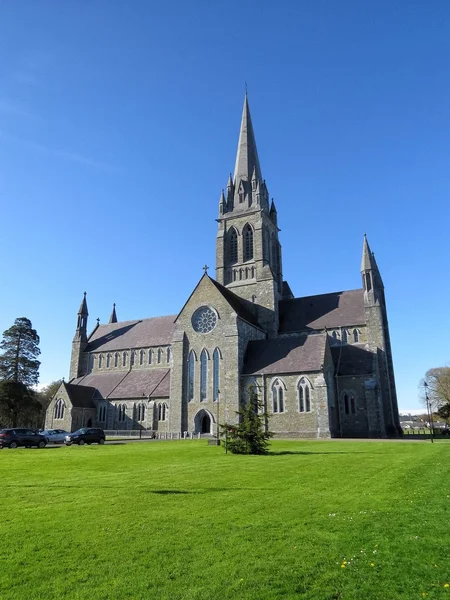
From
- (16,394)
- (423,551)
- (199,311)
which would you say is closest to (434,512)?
(423,551)

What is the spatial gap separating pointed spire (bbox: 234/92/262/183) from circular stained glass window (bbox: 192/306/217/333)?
76.6ft

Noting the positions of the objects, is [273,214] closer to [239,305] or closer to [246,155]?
[246,155]

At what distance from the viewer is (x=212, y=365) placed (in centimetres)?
4759

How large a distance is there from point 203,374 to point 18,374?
30154 mm

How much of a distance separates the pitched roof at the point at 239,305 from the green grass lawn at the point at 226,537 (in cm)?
3446

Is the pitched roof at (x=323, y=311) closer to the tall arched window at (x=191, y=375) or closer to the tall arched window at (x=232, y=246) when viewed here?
the tall arched window at (x=232, y=246)

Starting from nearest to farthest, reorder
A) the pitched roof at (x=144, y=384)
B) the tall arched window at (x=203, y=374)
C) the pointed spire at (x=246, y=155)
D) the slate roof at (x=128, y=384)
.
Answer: the tall arched window at (x=203, y=374) → the pitched roof at (x=144, y=384) → the slate roof at (x=128, y=384) → the pointed spire at (x=246, y=155)

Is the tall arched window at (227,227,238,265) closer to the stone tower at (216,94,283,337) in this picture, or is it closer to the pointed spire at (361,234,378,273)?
the stone tower at (216,94,283,337)

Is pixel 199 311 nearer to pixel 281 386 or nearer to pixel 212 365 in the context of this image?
pixel 212 365

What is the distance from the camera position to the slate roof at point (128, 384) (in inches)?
2120

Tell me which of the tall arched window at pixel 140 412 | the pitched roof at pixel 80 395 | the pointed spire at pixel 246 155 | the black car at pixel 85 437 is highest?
the pointed spire at pixel 246 155

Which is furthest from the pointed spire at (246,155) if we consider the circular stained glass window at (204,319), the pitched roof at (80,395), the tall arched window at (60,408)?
the tall arched window at (60,408)

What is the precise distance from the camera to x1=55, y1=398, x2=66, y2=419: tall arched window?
183 feet

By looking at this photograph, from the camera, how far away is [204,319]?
1961 inches
